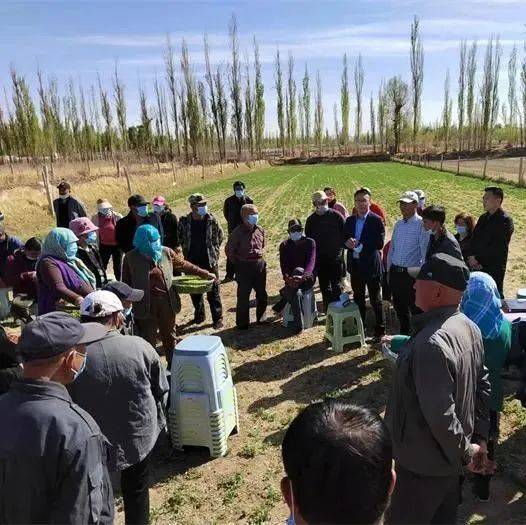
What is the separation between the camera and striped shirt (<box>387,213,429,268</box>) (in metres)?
5.73

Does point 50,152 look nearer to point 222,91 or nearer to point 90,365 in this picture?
A: point 222,91

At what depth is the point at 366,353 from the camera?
21.0ft

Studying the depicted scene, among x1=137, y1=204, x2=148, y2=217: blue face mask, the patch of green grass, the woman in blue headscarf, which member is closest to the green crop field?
A: the patch of green grass

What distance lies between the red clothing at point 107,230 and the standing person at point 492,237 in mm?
5871

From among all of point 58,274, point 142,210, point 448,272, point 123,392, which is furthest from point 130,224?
point 448,272

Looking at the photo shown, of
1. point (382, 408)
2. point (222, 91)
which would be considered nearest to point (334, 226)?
point (382, 408)

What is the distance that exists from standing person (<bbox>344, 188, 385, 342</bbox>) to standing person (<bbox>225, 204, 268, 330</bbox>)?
54.2 inches

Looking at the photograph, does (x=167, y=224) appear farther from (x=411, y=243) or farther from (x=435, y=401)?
(x=435, y=401)

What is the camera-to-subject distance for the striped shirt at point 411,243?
5727 millimetres

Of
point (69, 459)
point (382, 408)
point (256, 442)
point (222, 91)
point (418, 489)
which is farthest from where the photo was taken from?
point (222, 91)

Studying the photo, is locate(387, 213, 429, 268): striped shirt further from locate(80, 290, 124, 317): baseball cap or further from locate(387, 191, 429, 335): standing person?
locate(80, 290, 124, 317): baseball cap

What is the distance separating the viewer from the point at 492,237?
6.07 m

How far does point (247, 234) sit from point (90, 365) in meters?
4.51

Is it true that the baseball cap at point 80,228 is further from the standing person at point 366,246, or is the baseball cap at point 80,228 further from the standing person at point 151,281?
the standing person at point 366,246
